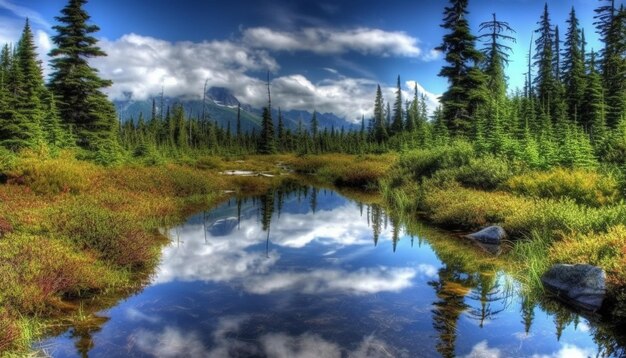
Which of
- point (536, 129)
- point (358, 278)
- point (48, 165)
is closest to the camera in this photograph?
point (358, 278)

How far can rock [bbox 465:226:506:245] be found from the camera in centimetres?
1250

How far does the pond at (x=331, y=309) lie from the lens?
647 cm

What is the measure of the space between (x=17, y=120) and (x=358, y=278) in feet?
63.6

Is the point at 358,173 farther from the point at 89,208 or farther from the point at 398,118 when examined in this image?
the point at 398,118

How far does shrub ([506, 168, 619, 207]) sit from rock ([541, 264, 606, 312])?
500 centimetres

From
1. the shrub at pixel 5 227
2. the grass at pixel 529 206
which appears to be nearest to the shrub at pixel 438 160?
the grass at pixel 529 206

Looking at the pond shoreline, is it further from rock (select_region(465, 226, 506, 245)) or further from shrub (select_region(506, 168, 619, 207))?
shrub (select_region(506, 168, 619, 207))

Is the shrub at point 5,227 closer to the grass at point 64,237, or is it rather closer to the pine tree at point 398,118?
the grass at point 64,237

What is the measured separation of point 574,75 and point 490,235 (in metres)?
37.4

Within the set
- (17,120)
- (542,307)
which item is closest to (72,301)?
(542,307)

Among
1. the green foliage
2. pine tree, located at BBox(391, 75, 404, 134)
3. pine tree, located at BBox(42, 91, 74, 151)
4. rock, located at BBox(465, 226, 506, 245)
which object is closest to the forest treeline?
pine tree, located at BBox(42, 91, 74, 151)

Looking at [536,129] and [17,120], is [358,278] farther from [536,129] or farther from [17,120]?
[536,129]

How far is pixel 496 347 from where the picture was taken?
654cm

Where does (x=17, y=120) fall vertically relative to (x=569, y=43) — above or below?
below
